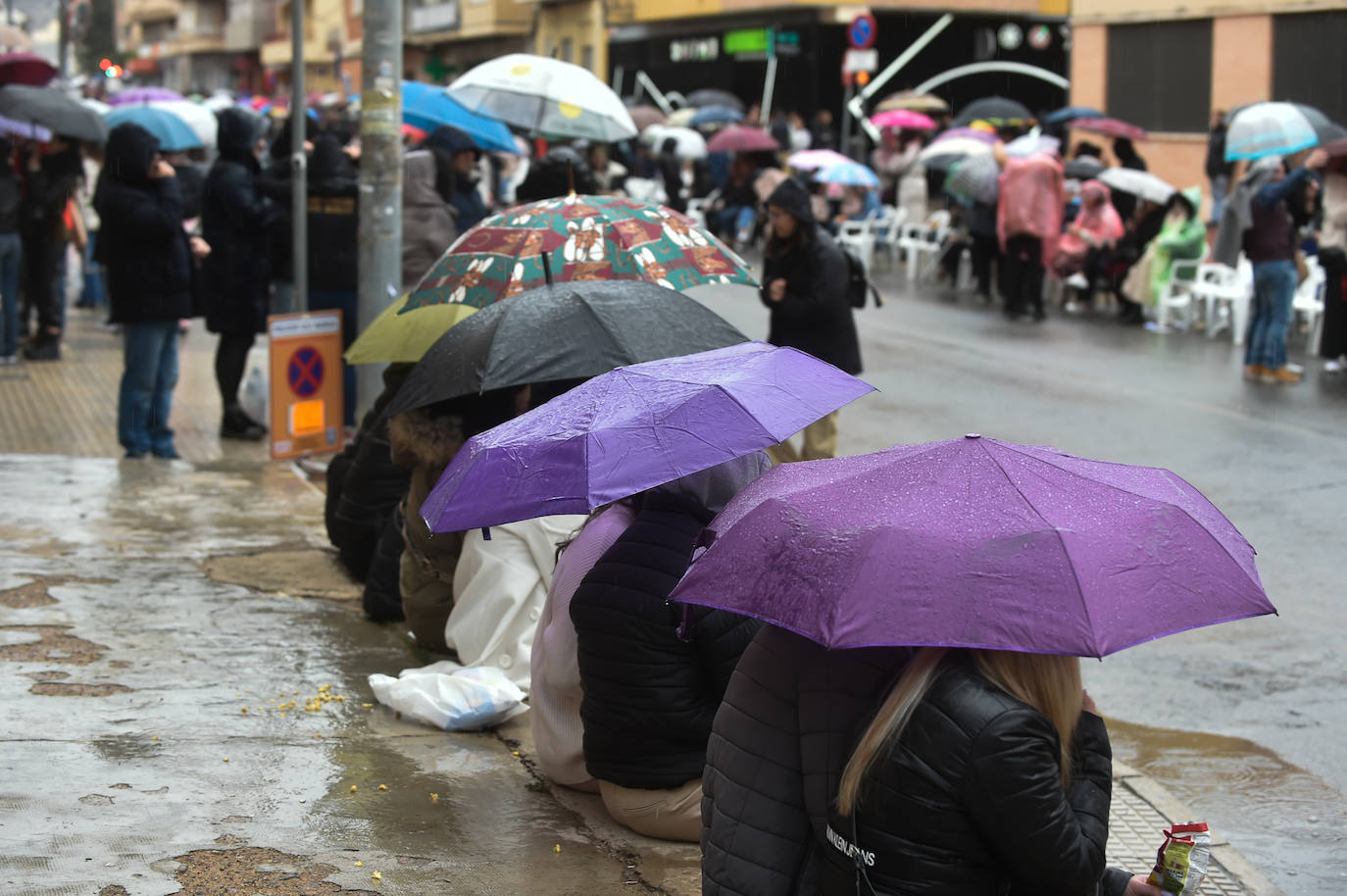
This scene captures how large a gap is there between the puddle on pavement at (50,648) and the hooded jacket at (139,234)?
12.1ft

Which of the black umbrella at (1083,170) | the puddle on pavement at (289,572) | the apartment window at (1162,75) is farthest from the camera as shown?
the apartment window at (1162,75)

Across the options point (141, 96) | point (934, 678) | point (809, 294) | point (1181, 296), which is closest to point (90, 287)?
point (141, 96)

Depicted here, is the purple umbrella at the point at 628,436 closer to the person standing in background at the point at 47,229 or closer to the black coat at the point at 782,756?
the black coat at the point at 782,756

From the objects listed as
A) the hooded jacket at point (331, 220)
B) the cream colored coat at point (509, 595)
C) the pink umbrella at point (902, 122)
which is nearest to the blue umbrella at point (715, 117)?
the pink umbrella at point (902, 122)

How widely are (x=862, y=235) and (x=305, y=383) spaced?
48.2 ft

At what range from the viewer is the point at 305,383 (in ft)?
32.4

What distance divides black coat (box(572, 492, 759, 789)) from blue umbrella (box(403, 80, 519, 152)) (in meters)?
8.21

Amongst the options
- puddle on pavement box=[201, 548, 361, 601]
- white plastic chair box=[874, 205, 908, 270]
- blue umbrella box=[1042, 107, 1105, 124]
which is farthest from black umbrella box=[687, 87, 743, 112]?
puddle on pavement box=[201, 548, 361, 601]

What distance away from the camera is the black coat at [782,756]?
9.95ft

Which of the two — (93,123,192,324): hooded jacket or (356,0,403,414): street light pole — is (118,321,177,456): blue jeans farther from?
(356,0,403,414): street light pole

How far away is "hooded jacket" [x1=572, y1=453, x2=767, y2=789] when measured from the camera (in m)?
4.21

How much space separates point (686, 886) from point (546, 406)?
136 cm

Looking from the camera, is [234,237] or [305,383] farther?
[234,237]

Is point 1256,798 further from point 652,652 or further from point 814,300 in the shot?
point 814,300
